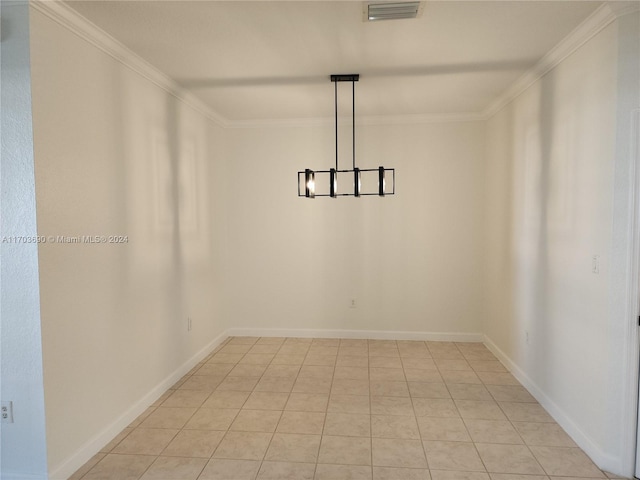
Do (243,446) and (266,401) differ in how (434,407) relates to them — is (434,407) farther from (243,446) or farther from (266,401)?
(243,446)

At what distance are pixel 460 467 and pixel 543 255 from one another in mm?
1752

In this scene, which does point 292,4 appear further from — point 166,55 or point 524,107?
point 524,107

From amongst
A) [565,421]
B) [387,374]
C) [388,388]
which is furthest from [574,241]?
[387,374]

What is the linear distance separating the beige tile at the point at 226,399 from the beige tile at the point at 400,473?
1.33 metres

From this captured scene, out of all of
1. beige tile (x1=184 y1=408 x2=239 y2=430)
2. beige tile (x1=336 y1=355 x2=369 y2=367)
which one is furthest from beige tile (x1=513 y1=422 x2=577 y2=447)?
beige tile (x1=184 y1=408 x2=239 y2=430)

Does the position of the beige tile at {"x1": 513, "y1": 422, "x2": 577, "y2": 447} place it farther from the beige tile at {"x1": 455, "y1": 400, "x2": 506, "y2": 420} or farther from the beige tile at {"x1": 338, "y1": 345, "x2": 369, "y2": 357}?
the beige tile at {"x1": 338, "y1": 345, "x2": 369, "y2": 357}

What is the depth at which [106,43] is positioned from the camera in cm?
267

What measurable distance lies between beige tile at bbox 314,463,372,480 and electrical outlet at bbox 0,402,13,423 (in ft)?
5.71

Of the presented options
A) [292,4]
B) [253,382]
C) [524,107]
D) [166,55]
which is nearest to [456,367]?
[253,382]

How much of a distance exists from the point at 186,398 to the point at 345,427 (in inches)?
55.5

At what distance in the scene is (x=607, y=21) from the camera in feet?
7.67

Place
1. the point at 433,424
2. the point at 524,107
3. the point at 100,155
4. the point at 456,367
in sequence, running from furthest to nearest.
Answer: the point at 456,367 < the point at 524,107 < the point at 433,424 < the point at 100,155

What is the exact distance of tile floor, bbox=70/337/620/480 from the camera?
7.93 feet

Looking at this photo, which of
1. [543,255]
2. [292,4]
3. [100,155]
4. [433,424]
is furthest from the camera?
[543,255]
